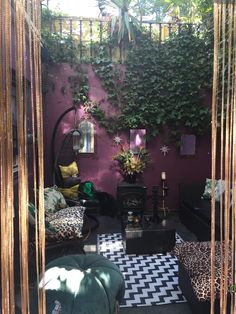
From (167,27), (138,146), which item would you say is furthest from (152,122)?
(167,27)

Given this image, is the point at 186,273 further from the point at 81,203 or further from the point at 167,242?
the point at 81,203

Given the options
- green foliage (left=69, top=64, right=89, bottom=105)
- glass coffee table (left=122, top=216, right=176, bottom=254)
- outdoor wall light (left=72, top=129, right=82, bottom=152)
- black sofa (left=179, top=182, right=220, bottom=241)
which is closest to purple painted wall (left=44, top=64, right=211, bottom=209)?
green foliage (left=69, top=64, right=89, bottom=105)

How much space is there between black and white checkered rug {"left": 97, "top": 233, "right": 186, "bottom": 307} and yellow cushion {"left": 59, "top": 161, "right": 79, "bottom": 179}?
155cm

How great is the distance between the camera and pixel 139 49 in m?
5.00

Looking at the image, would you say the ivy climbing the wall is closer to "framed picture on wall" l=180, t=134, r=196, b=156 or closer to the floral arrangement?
"framed picture on wall" l=180, t=134, r=196, b=156

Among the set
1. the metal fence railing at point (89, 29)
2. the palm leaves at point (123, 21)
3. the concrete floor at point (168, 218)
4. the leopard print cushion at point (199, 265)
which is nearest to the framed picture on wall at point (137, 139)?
the concrete floor at point (168, 218)

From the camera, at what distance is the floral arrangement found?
190 inches

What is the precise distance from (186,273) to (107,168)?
126 inches

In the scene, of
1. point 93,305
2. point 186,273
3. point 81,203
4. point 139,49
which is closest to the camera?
point 93,305

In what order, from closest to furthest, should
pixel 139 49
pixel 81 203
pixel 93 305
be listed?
pixel 93 305, pixel 81 203, pixel 139 49

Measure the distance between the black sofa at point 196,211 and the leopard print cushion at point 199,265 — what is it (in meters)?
0.80

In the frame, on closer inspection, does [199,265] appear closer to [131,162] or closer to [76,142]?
[131,162]

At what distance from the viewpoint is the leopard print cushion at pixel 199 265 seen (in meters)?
1.81

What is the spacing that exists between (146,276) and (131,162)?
2.35 metres
